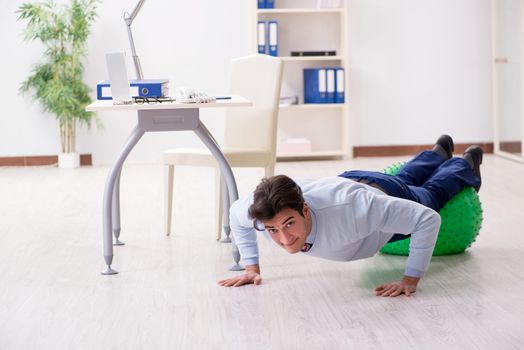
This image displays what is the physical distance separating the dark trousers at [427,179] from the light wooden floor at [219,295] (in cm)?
27

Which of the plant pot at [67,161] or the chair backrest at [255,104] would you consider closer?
the chair backrest at [255,104]

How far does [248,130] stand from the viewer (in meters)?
4.21

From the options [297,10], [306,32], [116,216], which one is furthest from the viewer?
[306,32]

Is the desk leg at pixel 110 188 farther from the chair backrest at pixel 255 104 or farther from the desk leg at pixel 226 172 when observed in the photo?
the chair backrest at pixel 255 104

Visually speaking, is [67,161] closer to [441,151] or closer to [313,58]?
[313,58]

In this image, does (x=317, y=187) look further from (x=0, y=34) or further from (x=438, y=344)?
(x=0, y=34)

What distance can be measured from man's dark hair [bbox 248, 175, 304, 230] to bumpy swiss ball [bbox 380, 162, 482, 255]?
0.96 metres

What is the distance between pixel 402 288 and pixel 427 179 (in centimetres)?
83

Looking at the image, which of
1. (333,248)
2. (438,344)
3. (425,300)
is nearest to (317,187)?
(333,248)

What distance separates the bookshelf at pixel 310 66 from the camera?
23.2 feet

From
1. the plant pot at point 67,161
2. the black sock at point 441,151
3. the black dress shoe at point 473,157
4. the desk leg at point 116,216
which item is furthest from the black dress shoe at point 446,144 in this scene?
the plant pot at point 67,161

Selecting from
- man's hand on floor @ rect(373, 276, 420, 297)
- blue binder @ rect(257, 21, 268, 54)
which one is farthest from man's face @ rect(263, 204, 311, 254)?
blue binder @ rect(257, 21, 268, 54)

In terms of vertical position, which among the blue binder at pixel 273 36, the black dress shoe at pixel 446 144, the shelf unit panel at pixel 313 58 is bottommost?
the black dress shoe at pixel 446 144

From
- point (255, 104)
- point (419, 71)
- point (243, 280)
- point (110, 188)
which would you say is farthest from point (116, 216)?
point (419, 71)
